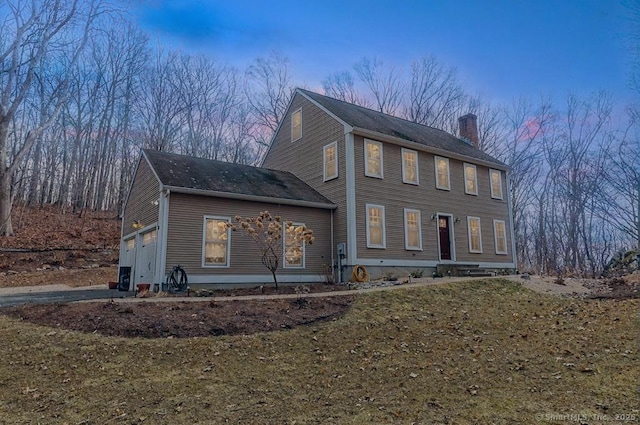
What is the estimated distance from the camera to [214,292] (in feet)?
38.8

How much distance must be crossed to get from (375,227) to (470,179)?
6.34 m

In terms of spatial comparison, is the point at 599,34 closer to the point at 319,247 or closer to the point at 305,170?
the point at 319,247

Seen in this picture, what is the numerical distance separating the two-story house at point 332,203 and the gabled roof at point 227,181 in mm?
45

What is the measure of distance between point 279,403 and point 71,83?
26706 millimetres

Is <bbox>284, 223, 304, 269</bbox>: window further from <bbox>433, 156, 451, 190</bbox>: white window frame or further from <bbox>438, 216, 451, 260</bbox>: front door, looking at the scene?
<bbox>433, 156, 451, 190</bbox>: white window frame

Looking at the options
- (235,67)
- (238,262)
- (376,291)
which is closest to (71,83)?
(235,67)

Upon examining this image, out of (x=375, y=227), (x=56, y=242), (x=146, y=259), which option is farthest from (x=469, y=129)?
(x=56, y=242)

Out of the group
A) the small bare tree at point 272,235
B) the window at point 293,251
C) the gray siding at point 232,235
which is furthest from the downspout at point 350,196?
the window at point 293,251

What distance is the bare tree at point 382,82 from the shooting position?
3117 cm

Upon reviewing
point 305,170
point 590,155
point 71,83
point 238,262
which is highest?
point 71,83

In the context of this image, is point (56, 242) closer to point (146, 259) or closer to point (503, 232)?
point (146, 259)

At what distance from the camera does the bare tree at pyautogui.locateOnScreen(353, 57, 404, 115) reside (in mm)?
31172

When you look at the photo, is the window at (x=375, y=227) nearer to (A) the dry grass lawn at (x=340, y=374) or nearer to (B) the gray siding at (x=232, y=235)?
(B) the gray siding at (x=232, y=235)

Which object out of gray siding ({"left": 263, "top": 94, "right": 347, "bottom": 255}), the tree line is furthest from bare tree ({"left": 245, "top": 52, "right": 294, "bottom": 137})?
gray siding ({"left": 263, "top": 94, "right": 347, "bottom": 255})
